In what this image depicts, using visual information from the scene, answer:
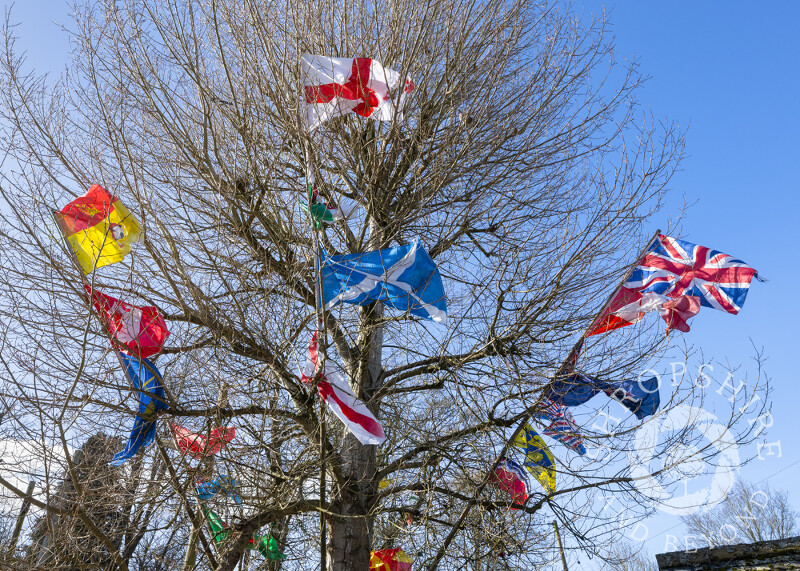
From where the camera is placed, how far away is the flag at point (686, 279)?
16.7 ft

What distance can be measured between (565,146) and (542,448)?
10.5ft

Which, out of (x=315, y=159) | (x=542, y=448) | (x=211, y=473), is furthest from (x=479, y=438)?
(x=315, y=159)

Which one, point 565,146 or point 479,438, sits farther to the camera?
point 565,146

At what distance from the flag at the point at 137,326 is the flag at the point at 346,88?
6.04ft

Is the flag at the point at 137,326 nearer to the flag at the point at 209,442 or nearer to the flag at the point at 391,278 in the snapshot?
the flag at the point at 209,442

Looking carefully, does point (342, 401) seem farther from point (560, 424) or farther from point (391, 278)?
point (560, 424)

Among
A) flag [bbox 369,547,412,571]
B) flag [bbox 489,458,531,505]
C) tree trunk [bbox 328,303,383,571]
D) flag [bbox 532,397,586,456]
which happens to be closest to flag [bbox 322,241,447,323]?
tree trunk [bbox 328,303,383,571]

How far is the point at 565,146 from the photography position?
20.9 feet

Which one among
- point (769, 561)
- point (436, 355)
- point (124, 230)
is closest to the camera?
point (124, 230)

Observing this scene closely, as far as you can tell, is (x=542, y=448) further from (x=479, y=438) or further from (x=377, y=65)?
(x=377, y=65)

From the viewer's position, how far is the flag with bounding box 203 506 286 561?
13.2 feet

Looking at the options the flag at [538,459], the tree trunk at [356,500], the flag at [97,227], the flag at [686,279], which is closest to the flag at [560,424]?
the flag at [538,459]

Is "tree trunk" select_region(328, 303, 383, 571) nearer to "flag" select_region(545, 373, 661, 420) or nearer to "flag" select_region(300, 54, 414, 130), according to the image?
"flag" select_region(545, 373, 661, 420)

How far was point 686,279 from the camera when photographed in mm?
5258
